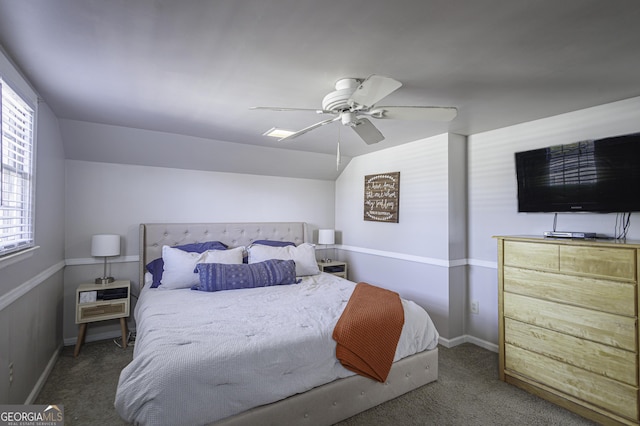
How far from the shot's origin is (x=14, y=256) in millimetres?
1900

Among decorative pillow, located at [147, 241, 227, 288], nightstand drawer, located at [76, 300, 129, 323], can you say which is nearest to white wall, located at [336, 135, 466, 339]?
decorative pillow, located at [147, 241, 227, 288]

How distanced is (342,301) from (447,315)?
1426mm

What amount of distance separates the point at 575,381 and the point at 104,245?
4375 millimetres

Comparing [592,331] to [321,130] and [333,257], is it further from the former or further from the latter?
[333,257]

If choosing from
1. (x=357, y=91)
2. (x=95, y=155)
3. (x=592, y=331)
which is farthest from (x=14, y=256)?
(x=592, y=331)

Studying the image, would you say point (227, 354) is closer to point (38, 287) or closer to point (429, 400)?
point (429, 400)

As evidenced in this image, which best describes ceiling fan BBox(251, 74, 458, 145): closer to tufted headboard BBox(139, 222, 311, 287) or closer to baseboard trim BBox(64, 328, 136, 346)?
tufted headboard BBox(139, 222, 311, 287)

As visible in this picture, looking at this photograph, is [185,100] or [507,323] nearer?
[185,100]

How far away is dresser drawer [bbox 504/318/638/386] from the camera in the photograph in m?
2.01

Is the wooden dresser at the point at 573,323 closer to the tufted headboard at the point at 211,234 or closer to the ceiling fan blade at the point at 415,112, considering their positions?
the ceiling fan blade at the point at 415,112

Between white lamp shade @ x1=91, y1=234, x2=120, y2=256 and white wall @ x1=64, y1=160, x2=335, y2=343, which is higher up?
white wall @ x1=64, y1=160, x2=335, y2=343

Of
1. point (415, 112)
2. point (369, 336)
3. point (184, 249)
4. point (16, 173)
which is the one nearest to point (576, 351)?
point (369, 336)

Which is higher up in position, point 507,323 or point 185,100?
point 185,100

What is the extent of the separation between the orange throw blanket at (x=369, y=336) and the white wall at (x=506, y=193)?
150 centimetres
